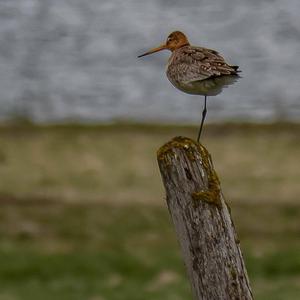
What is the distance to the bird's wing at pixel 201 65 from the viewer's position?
8.80 m

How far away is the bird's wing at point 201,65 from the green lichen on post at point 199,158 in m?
0.75

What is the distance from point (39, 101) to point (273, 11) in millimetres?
8068

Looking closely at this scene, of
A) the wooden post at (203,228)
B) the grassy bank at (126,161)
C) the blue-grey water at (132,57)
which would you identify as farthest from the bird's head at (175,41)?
the blue-grey water at (132,57)

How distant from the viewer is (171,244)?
17328 mm

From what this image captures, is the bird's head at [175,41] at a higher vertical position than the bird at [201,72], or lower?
higher

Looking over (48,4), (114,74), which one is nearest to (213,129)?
(114,74)

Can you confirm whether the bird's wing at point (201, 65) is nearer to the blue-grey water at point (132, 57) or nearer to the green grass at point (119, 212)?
the green grass at point (119, 212)

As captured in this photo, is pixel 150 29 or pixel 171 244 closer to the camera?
pixel 171 244

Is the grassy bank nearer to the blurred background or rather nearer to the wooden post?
the blurred background

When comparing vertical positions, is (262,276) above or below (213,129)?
below

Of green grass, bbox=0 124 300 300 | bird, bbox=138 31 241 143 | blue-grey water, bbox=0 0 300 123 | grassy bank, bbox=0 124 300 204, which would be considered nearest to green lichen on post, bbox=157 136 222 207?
bird, bbox=138 31 241 143

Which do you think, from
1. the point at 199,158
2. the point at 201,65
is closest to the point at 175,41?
the point at 201,65

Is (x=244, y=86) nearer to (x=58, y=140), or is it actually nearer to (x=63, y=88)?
(x=63, y=88)

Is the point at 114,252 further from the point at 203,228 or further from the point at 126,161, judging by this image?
the point at 203,228
